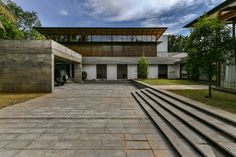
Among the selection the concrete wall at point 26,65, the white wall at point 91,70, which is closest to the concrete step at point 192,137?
the concrete wall at point 26,65

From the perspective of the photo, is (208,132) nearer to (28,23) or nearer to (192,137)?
(192,137)

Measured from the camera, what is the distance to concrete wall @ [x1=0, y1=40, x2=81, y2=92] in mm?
15688

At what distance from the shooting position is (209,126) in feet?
18.8

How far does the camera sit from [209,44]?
1098 centimetres

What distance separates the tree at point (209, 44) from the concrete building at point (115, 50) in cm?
2493

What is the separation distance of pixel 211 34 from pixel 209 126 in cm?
Result: 657

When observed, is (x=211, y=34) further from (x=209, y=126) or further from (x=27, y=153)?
(x=27, y=153)

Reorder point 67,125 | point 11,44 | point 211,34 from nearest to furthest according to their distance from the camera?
1. point 67,125
2. point 211,34
3. point 11,44

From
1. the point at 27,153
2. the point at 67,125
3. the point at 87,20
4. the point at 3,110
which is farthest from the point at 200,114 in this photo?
the point at 87,20

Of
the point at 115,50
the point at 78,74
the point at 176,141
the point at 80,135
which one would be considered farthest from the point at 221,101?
the point at 115,50

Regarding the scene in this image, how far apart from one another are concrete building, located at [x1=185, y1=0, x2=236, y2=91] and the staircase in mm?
7276

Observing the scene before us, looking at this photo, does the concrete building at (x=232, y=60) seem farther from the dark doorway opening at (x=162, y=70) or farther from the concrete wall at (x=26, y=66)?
the dark doorway opening at (x=162, y=70)

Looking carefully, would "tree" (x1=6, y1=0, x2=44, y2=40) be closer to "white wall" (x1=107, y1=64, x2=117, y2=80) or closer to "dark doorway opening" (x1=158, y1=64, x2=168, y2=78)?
"white wall" (x1=107, y1=64, x2=117, y2=80)

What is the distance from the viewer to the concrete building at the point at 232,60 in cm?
1291
